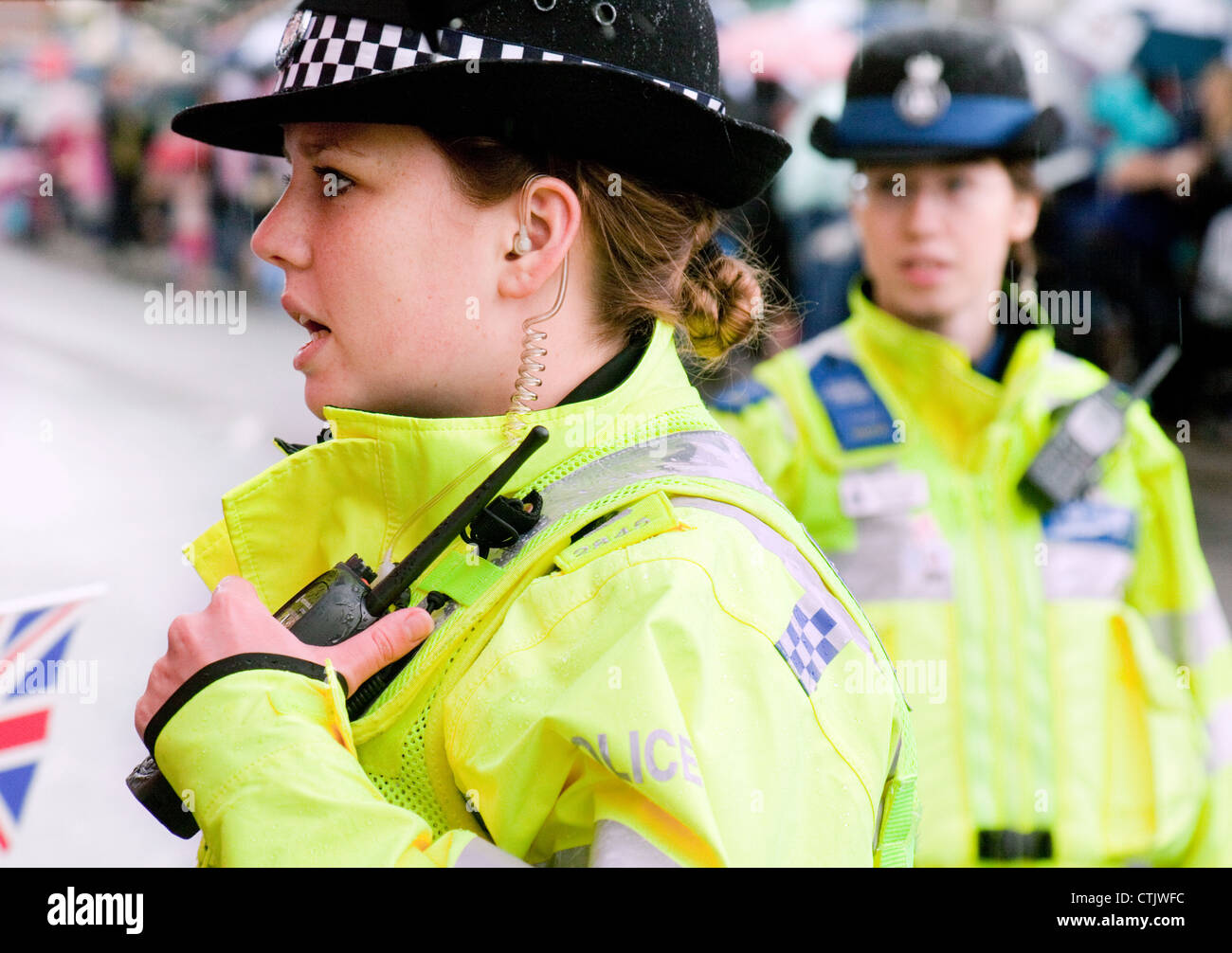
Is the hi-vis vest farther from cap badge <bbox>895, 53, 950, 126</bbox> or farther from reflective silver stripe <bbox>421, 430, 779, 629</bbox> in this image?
cap badge <bbox>895, 53, 950, 126</bbox>

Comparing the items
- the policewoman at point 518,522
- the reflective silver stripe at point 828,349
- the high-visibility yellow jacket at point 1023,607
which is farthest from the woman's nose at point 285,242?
the reflective silver stripe at point 828,349

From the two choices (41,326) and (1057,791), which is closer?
(1057,791)

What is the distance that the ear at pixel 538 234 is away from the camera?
160 cm

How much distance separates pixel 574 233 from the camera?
1628 millimetres

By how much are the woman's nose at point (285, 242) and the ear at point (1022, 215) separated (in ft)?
6.74

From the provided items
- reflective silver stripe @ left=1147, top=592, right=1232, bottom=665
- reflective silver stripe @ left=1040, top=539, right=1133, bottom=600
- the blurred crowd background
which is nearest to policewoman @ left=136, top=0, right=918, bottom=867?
reflective silver stripe @ left=1040, top=539, right=1133, bottom=600

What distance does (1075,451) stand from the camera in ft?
9.43

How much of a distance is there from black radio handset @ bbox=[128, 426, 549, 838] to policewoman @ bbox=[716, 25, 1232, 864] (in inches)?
59.1

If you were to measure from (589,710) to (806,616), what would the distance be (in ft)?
0.93

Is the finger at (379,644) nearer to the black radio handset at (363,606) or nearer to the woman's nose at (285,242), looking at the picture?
the black radio handset at (363,606)

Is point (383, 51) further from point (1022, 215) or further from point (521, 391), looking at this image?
point (1022, 215)
